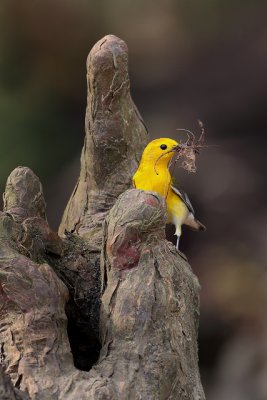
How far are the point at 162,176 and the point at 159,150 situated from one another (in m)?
0.19

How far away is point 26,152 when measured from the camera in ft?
17.5

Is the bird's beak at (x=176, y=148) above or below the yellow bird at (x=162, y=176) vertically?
above

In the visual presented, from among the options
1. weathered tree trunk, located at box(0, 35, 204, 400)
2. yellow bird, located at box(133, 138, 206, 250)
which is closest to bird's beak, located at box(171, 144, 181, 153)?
yellow bird, located at box(133, 138, 206, 250)

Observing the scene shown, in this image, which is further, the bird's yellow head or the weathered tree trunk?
the bird's yellow head

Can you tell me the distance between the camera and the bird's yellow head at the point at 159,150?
2.69 metres

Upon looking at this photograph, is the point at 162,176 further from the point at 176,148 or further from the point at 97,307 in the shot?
the point at 97,307

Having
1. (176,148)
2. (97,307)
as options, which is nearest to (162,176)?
(176,148)

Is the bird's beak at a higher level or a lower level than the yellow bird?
higher

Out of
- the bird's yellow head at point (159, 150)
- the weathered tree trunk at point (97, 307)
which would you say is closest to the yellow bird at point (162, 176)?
the bird's yellow head at point (159, 150)

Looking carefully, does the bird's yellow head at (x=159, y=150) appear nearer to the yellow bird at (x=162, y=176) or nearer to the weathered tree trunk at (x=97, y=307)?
the yellow bird at (x=162, y=176)

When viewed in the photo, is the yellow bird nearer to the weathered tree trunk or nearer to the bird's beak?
the bird's beak

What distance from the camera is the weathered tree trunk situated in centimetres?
163

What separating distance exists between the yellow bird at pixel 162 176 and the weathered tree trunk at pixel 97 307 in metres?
0.49

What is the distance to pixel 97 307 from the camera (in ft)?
6.47
